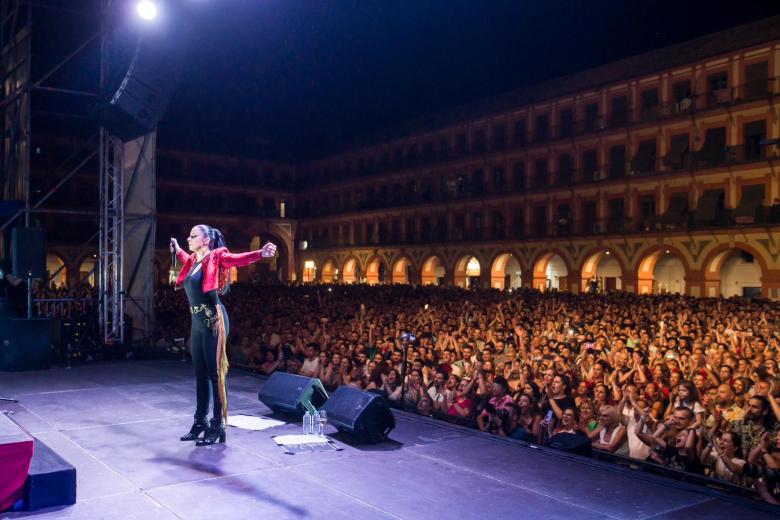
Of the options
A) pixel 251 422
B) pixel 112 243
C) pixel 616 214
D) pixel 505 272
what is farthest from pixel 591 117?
pixel 251 422

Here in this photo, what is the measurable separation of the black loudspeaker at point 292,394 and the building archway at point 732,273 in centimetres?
2564

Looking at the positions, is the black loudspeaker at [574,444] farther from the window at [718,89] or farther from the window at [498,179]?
the window at [498,179]

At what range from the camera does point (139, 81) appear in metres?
11.5

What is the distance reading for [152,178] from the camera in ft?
48.9

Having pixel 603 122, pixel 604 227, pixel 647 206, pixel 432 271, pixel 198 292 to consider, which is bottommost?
pixel 198 292

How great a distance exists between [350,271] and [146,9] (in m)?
40.7

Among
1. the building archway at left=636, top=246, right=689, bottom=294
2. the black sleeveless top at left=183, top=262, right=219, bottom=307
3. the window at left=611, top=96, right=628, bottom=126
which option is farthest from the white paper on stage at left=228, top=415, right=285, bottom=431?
the window at left=611, top=96, right=628, bottom=126

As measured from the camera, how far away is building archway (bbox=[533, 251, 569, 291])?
36.3 m

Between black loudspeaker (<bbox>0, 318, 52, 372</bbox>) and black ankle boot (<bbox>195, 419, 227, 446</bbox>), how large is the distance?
6238 mm

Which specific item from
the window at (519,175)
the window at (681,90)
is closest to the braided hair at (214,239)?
the window at (681,90)

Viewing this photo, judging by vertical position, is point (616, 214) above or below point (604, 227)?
above

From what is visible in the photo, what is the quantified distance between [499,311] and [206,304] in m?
11.1

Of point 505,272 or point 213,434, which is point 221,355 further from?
point 505,272

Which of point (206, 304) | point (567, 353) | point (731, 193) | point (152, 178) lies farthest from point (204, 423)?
point (731, 193)
